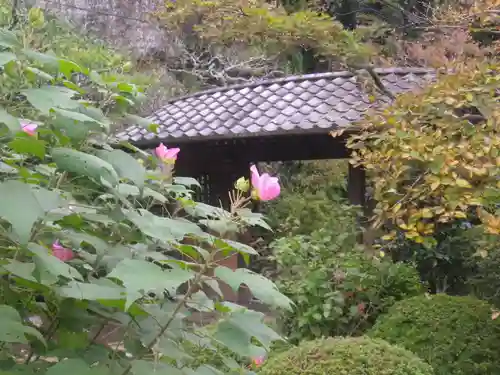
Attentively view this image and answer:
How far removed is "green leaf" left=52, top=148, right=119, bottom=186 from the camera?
96 centimetres

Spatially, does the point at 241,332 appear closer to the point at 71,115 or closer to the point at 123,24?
the point at 71,115

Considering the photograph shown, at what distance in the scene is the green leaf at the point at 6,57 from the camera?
892mm

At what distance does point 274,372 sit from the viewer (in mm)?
2580

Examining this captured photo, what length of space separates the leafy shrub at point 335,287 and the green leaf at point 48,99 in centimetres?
342

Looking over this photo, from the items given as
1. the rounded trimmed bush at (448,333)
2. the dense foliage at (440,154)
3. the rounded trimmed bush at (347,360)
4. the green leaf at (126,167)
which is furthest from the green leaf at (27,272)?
the rounded trimmed bush at (448,333)

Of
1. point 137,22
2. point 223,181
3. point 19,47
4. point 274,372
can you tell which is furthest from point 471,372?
point 137,22

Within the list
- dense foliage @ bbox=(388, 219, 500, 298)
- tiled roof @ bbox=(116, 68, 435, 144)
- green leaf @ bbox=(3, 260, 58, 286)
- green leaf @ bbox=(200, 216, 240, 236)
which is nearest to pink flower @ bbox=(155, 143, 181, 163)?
green leaf @ bbox=(200, 216, 240, 236)

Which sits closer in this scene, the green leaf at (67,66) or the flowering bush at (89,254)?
the flowering bush at (89,254)

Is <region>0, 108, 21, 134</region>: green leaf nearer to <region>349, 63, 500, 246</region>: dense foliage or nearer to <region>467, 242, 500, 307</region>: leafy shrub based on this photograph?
<region>349, 63, 500, 246</region>: dense foliage

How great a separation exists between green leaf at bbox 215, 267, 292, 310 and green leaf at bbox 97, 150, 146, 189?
9.0 inches

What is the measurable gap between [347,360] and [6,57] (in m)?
2.04

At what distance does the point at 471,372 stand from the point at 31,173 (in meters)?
2.87

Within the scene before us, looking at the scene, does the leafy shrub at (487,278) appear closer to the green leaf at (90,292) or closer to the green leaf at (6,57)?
the green leaf at (90,292)

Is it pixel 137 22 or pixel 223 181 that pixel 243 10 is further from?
pixel 137 22
